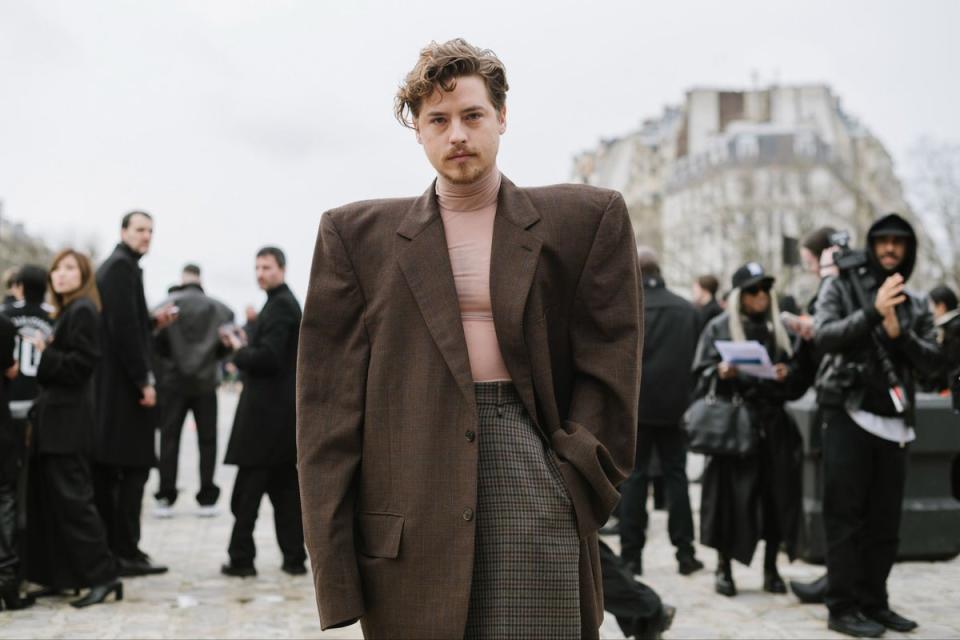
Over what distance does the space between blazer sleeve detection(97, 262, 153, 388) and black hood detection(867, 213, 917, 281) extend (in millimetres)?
4970

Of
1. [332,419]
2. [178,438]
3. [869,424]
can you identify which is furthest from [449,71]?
[178,438]

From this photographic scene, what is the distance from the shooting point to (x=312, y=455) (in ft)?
9.80

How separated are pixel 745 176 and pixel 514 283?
173ft

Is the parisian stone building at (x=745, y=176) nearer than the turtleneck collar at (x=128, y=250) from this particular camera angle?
No

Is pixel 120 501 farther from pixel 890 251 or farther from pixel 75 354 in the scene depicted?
pixel 890 251

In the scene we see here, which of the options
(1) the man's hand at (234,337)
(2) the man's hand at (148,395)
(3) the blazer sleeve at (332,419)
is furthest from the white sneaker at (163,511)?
(3) the blazer sleeve at (332,419)

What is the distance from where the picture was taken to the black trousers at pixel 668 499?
27.5 feet

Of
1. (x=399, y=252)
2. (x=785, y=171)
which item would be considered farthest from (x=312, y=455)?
(x=785, y=171)

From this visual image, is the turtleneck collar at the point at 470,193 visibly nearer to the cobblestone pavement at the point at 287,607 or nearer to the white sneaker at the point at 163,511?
the cobblestone pavement at the point at 287,607

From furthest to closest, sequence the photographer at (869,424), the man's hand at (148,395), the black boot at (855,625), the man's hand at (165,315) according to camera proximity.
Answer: the man's hand at (165,315)
the man's hand at (148,395)
the photographer at (869,424)
the black boot at (855,625)

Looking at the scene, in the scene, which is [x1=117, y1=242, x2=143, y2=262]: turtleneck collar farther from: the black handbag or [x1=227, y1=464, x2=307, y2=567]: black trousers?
the black handbag

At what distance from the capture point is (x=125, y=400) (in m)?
8.34

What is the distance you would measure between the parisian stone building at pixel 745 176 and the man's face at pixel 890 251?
3031 centimetres

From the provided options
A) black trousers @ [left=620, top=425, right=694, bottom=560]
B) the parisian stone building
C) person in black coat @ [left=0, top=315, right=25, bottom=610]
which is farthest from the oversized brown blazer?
the parisian stone building
